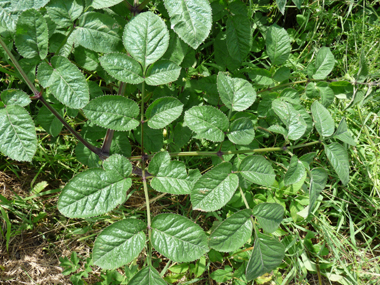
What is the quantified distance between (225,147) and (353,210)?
121 centimetres

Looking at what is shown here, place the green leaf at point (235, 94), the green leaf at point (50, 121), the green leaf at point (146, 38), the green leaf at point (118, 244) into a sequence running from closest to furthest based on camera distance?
the green leaf at point (118, 244) → the green leaf at point (146, 38) → the green leaf at point (235, 94) → the green leaf at point (50, 121)

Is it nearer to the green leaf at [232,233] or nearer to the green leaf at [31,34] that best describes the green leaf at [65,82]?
the green leaf at [31,34]

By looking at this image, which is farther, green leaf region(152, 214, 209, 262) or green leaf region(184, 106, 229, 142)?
green leaf region(184, 106, 229, 142)

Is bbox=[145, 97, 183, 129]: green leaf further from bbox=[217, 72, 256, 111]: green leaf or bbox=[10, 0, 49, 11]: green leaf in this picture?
bbox=[10, 0, 49, 11]: green leaf

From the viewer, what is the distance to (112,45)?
133cm

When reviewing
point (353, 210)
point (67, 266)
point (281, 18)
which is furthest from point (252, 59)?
point (67, 266)

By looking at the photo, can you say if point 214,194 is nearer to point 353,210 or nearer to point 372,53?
point 353,210

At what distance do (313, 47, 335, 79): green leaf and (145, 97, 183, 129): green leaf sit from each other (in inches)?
33.5

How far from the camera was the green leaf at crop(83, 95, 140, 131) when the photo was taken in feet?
3.91

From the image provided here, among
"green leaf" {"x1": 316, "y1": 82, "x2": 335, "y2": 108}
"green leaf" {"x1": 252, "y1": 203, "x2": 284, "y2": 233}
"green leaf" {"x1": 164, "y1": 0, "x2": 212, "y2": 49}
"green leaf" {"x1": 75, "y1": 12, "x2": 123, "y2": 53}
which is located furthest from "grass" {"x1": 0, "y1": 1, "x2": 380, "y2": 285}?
"green leaf" {"x1": 164, "y1": 0, "x2": 212, "y2": 49}

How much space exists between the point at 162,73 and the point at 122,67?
0.16 meters

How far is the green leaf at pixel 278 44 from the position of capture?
1631 millimetres

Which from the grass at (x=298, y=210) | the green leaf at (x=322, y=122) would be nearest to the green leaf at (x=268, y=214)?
the green leaf at (x=322, y=122)

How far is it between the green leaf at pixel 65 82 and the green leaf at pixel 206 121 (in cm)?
42
